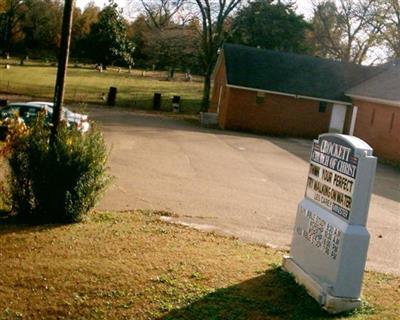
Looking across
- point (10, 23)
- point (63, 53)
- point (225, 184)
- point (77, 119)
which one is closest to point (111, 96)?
point (77, 119)

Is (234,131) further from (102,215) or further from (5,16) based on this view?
(5,16)

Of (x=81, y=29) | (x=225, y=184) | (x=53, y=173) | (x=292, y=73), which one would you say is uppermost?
(x=81, y=29)

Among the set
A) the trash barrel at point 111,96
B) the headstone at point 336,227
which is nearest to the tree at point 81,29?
the trash barrel at point 111,96

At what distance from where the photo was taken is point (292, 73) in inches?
1473

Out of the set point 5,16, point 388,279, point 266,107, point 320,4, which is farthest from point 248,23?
point 388,279

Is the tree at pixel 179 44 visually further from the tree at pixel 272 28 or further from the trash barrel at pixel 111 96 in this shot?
the tree at pixel 272 28

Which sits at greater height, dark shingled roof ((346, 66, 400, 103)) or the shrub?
dark shingled roof ((346, 66, 400, 103))

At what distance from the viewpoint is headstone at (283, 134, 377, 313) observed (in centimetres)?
662

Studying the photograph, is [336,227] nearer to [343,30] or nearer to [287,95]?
[287,95]

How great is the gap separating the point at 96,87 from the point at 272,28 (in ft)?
54.5

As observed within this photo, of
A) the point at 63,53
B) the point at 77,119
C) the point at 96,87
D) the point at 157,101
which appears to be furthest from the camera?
the point at 96,87

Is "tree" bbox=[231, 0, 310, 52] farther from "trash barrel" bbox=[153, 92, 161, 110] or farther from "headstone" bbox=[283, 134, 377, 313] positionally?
"headstone" bbox=[283, 134, 377, 313]

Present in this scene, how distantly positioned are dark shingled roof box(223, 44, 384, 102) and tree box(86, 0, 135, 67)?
34.8 m

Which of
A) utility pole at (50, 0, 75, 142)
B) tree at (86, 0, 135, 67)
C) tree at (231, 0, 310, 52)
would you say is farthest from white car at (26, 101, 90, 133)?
tree at (86, 0, 135, 67)
